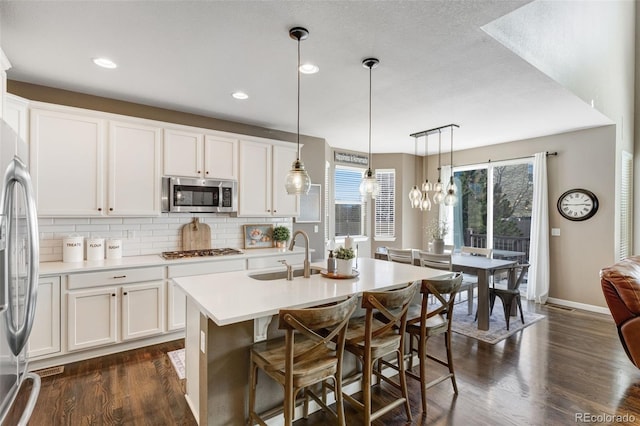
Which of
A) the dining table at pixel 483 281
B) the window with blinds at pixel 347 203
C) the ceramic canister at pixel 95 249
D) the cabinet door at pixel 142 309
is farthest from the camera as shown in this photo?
the window with blinds at pixel 347 203

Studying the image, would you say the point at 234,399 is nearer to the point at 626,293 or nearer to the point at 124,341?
the point at 124,341

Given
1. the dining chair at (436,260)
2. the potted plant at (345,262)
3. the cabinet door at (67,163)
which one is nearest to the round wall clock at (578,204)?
the dining chair at (436,260)

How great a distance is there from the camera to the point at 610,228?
450 cm

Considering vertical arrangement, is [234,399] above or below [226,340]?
below

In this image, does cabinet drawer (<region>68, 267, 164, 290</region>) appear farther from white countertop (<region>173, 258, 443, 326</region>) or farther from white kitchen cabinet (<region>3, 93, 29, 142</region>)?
white kitchen cabinet (<region>3, 93, 29, 142</region>)

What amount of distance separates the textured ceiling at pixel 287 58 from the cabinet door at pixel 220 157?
1.25ft

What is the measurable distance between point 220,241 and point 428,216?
4624 millimetres

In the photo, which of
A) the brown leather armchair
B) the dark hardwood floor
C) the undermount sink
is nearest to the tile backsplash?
the dark hardwood floor

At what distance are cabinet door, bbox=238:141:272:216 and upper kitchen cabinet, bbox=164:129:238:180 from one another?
0.41ft

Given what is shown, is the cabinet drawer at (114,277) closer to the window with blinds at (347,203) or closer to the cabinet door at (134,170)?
the cabinet door at (134,170)

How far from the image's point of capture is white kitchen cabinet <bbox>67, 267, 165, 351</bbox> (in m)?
2.92

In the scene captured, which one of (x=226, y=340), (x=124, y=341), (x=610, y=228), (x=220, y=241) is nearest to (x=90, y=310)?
(x=124, y=341)

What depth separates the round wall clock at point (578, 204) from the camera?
4648mm

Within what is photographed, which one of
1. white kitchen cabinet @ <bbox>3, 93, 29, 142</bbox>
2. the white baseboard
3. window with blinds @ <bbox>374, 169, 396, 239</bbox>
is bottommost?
the white baseboard
